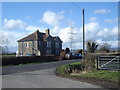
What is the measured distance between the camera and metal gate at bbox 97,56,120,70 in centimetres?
1872

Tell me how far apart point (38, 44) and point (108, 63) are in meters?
48.4

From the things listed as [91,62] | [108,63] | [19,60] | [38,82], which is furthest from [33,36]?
[38,82]

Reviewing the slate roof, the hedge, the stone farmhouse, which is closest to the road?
the hedge

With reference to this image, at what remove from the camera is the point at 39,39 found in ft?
220

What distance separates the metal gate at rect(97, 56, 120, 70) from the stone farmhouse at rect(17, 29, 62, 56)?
4737 cm

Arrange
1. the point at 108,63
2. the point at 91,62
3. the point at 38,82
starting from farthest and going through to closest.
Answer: the point at 91,62 → the point at 108,63 → the point at 38,82

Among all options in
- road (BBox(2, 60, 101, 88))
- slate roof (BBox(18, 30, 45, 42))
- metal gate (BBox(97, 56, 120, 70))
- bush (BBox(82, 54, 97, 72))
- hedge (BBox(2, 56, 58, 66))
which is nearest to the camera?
road (BBox(2, 60, 101, 88))

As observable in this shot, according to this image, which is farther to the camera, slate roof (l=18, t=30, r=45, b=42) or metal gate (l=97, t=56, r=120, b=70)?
slate roof (l=18, t=30, r=45, b=42)

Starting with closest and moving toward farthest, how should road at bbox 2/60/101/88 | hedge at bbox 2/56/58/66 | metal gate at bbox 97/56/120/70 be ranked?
road at bbox 2/60/101/88 < metal gate at bbox 97/56/120/70 < hedge at bbox 2/56/58/66

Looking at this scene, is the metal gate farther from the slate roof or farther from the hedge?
the slate roof

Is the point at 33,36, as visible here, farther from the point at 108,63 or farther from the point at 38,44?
the point at 108,63

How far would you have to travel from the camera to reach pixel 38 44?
66.3 m

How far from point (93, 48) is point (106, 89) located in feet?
123

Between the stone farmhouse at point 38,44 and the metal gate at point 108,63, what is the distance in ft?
155
